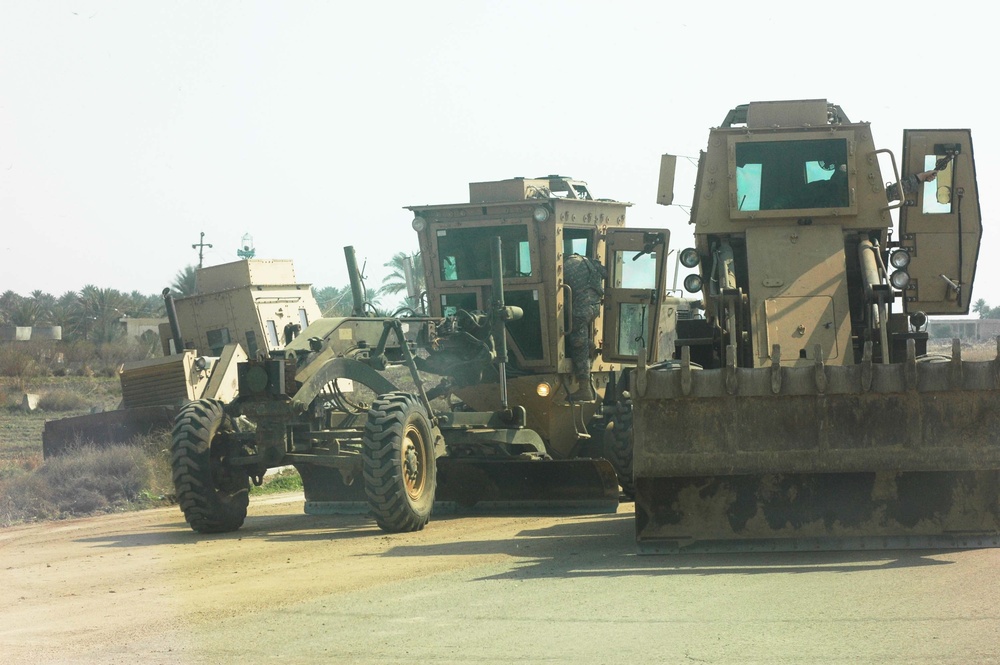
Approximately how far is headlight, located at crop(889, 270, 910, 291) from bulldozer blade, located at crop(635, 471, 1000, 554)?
82.4 inches

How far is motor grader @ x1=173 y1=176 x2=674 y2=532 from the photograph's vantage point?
41.1 ft

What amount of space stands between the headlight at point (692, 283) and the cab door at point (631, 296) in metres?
3.76

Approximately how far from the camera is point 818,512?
9766 millimetres

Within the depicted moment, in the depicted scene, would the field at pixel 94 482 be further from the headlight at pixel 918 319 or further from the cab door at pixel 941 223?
the cab door at pixel 941 223

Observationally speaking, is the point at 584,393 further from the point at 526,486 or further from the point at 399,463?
the point at 399,463

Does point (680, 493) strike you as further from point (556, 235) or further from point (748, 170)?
point (556, 235)

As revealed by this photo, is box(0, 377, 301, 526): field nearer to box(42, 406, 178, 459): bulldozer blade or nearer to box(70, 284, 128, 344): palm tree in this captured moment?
box(42, 406, 178, 459): bulldozer blade

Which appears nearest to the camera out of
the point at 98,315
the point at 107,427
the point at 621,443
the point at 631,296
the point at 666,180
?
the point at 666,180

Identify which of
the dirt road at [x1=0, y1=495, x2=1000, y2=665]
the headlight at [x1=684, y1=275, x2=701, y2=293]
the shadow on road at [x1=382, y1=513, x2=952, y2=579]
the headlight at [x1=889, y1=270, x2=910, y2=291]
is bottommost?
the shadow on road at [x1=382, y1=513, x2=952, y2=579]

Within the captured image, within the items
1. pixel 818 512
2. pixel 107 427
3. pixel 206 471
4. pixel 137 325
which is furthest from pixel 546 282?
pixel 137 325

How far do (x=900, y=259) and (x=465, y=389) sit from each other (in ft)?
21.5

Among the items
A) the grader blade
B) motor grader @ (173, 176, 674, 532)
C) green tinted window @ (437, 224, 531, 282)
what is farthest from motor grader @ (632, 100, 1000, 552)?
green tinted window @ (437, 224, 531, 282)

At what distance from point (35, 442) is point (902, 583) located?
2836cm

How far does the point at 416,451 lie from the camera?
12766mm
